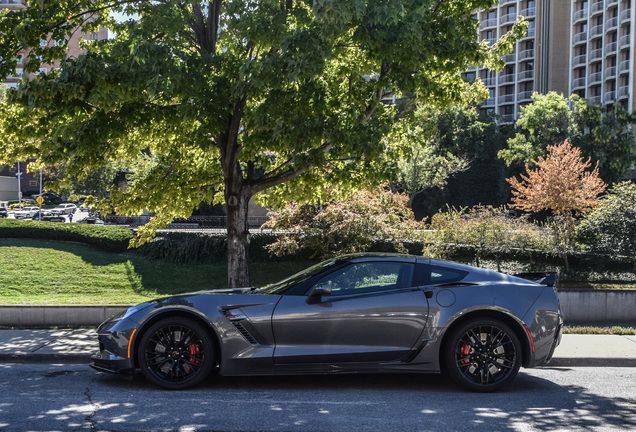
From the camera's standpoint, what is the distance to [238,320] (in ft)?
20.5

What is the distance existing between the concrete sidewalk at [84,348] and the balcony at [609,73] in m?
61.9

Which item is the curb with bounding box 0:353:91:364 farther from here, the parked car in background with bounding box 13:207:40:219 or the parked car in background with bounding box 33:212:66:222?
the parked car in background with bounding box 13:207:40:219

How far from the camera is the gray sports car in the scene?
6215 mm

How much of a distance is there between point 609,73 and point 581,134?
1709cm

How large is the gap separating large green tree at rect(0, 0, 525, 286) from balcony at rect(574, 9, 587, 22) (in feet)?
217

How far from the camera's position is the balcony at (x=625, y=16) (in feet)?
198

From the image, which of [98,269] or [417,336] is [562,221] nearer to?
[417,336]

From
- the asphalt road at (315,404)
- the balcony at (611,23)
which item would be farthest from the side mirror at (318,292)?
the balcony at (611,23)

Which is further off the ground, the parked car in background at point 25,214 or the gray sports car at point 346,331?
the parked car in background at point 25,214

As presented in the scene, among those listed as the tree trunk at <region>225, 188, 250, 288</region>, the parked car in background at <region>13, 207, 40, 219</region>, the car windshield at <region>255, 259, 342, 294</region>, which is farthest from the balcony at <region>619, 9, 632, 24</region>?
the car windshield at <region>255, 259, 342, 294</region>

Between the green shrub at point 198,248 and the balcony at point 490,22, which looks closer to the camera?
the green shrub at point 198,248

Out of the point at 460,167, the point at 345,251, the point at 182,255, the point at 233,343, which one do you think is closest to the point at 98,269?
the point at 182,255

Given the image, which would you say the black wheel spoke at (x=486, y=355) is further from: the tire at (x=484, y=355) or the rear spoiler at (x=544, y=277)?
the rear spoiler at (x=544, y=277)

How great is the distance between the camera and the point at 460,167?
5059 cm
